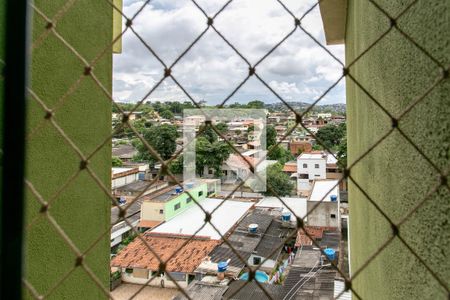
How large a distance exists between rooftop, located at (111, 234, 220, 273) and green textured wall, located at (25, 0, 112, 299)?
4.51 m

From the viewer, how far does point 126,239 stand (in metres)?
8.23

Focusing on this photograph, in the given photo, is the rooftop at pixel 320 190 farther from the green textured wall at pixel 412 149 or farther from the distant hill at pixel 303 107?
the green textured wall at pixel 412 149

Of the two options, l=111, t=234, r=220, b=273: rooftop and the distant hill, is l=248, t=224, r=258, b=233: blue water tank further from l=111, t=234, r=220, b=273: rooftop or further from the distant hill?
the distant hill

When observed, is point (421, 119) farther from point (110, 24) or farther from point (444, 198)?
point (110, 24)

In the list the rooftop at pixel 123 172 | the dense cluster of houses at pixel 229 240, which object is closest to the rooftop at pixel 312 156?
the dense cluster of houses at pixel 229 240

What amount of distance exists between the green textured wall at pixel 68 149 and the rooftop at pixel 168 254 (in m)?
4.51

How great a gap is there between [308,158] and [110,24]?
9230mm

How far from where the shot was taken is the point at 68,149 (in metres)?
Answer: 1.10

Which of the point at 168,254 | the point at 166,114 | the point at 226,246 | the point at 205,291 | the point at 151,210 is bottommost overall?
the point at 205,291

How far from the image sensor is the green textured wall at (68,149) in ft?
3.23

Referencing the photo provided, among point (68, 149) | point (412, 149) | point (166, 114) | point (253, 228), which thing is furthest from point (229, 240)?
point (412, 149)

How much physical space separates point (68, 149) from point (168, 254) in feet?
16.7

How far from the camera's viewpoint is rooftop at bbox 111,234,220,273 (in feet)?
19.1

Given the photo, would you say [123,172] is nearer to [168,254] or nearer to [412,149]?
[168,254]
